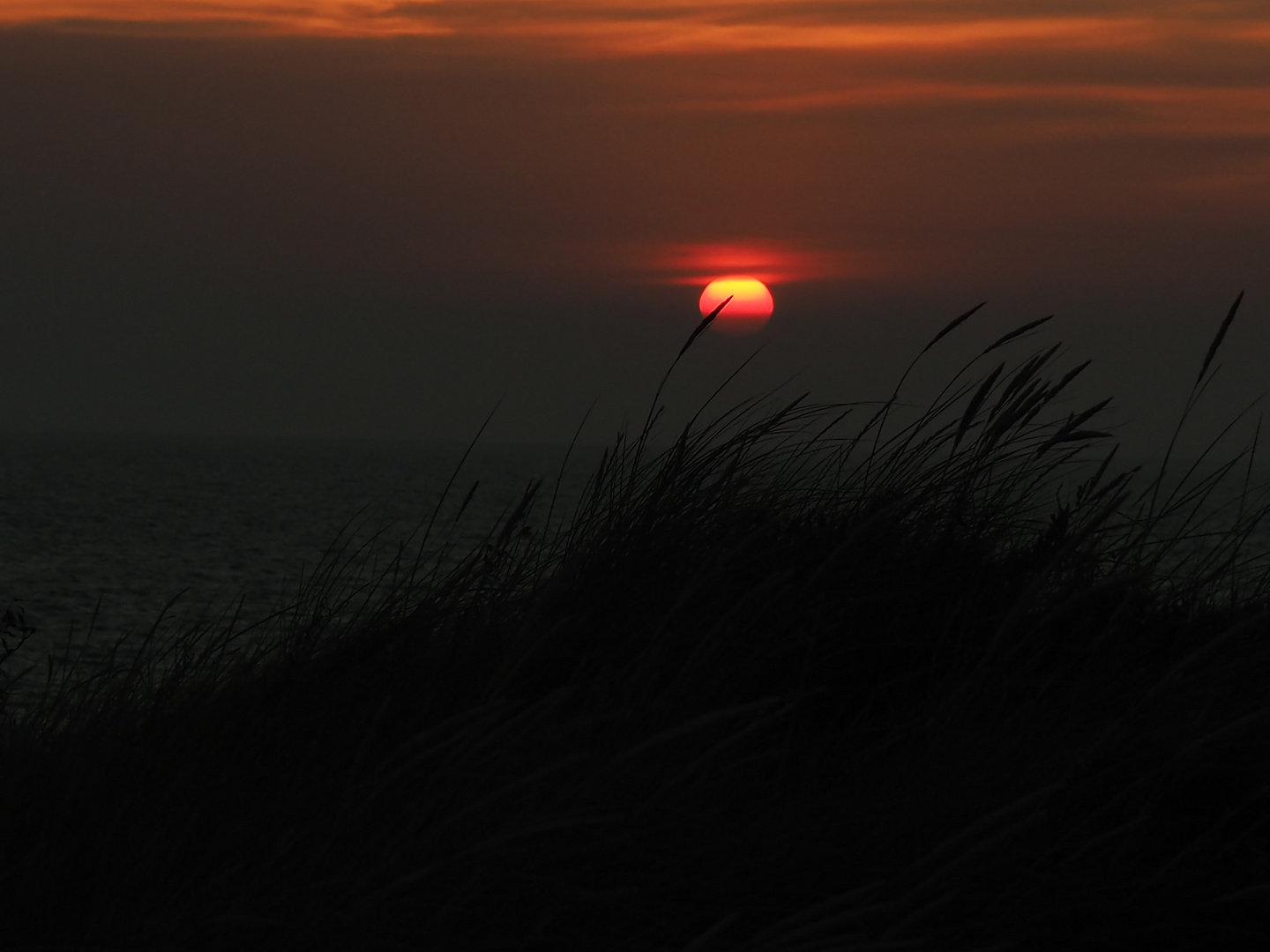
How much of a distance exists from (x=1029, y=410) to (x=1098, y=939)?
1644 mm

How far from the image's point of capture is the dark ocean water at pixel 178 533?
23.3 m

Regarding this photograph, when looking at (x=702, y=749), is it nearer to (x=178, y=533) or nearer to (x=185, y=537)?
(x=178, y=533)

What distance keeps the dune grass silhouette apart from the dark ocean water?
433 mm

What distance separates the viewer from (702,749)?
9.02 ft

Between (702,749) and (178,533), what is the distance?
52.3 feet

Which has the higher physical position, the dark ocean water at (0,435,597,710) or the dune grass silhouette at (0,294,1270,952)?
the dark ocean water at (0,435,597,710)

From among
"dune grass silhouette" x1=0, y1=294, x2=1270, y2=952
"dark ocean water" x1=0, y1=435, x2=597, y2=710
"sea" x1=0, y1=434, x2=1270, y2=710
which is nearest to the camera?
"dune grass silhouette" x1=0, y1=294, x2=1270, y2=952

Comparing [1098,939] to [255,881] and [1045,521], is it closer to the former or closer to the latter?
[255,881]

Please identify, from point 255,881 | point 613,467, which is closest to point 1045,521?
point 613,467

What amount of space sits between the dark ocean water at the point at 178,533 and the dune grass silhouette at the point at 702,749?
1.42 ft

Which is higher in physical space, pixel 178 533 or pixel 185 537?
pixel 185 537

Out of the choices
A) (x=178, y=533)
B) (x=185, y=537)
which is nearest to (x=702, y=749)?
(x=178, y=533)

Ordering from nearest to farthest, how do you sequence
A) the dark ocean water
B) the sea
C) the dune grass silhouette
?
the dune grass silhouette
the sea
the dark ocean water

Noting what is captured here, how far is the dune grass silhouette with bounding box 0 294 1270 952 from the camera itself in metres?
2.17
